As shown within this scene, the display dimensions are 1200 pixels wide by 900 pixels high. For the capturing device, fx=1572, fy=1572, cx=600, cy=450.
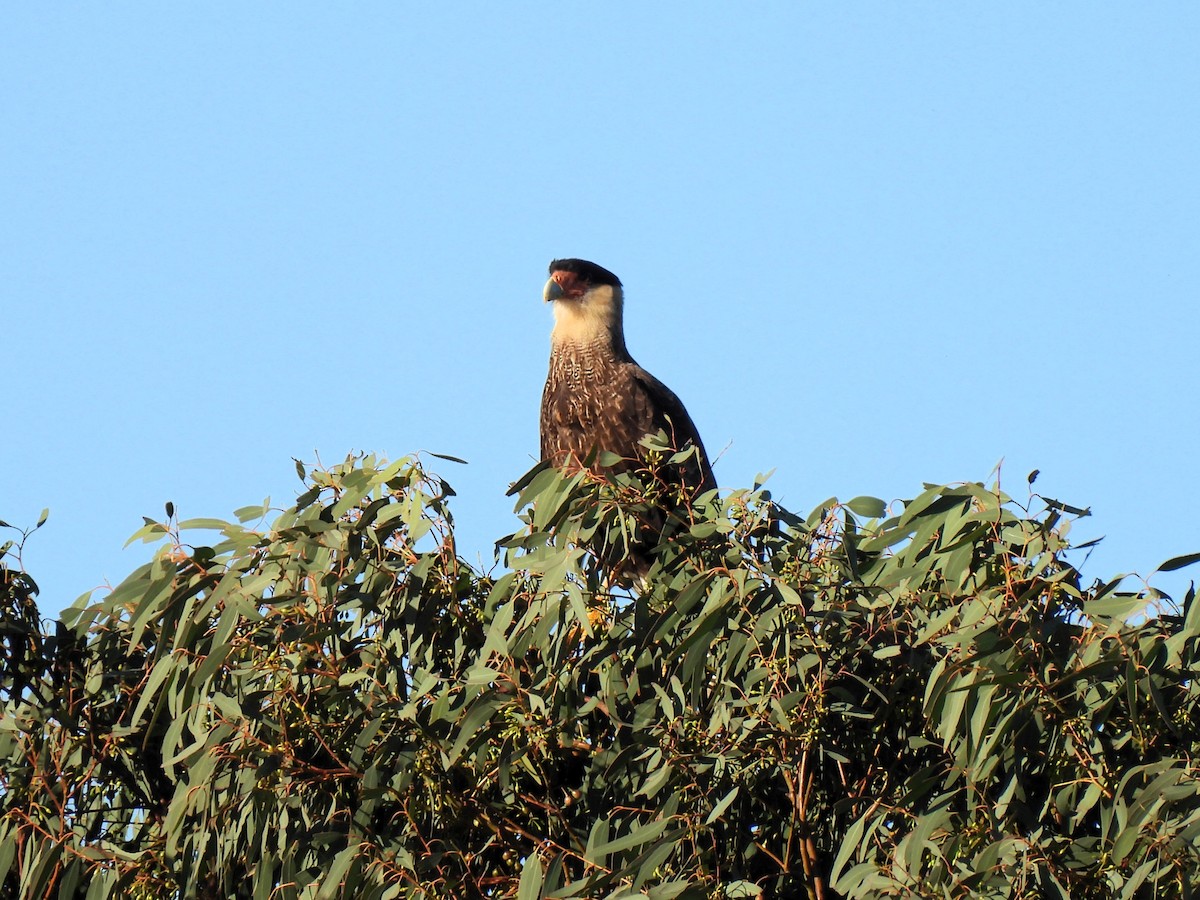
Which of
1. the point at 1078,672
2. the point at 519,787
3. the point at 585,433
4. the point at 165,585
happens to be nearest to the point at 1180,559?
the point at 1078,672

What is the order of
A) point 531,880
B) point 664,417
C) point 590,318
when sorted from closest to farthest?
point 531,880 < point 664,417 < point 590,318

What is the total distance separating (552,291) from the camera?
7.35 m

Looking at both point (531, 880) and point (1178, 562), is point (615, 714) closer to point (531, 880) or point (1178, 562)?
point (531, 880)

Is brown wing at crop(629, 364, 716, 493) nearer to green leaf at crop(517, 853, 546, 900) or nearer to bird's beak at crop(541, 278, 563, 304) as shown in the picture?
bird's beak at crop(541, 278, 563, 304)

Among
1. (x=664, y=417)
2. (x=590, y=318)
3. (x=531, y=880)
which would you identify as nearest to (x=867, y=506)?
(x=531, y=880)

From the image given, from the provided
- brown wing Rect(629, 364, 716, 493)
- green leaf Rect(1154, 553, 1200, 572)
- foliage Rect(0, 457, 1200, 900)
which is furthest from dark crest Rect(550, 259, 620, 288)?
green leaf Rect(1154, 553, 1200, 572)

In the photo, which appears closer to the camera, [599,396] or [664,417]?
[664,417]

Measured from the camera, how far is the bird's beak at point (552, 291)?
24.1 feet

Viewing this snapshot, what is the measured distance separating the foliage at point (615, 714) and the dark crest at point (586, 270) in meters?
3.74

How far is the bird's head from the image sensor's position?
23.6 ft

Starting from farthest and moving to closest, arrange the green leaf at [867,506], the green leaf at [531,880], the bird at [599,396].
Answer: the bird at [599,396] → the green leaf at [867,506] → the green leaf at [531,880]

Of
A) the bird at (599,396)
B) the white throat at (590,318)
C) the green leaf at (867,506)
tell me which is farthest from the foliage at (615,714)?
the white throat at (590,318)

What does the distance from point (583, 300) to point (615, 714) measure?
4.21 metres

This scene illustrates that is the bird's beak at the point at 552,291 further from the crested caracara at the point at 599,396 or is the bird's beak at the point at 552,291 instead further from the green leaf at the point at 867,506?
the green leaf at the point at 867,506
